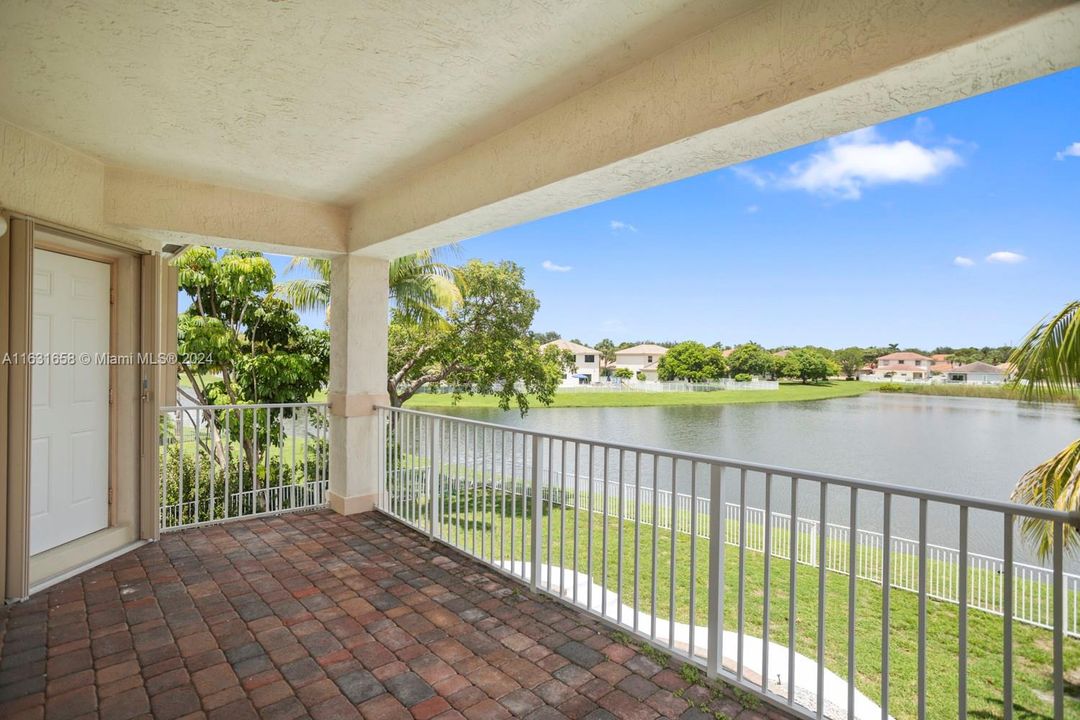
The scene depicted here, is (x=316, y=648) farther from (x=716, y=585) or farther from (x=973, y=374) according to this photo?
(x=973, y=374)

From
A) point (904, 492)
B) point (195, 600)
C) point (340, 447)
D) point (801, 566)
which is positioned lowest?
point (801, 566)

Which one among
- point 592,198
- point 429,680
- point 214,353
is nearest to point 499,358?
point 214,353

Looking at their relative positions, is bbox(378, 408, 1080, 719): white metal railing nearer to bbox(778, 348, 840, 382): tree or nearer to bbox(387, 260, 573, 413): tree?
bbox(387, 260, 573, 413): tree

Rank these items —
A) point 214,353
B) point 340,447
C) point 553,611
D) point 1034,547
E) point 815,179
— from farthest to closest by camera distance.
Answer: point 815,179 → point 214,353 → point 340,447 → point 1034,547 → point 553,611

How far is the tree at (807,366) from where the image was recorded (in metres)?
17.7

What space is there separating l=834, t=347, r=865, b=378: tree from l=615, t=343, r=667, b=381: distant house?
914cm

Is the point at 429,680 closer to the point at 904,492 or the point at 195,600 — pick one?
the point at 195,600

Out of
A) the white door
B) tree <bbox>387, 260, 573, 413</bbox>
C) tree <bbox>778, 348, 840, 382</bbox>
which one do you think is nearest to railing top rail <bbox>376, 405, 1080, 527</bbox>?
the white door

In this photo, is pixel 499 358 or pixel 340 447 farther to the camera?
pixel 499 358

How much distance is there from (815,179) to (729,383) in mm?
17444

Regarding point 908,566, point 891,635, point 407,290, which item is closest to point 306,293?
point 407,290

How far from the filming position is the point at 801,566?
1110 centimetres

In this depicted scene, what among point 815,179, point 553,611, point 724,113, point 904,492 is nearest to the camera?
point 904,492

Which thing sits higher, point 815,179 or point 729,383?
point 815,179
